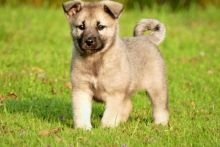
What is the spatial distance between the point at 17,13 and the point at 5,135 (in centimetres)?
1085

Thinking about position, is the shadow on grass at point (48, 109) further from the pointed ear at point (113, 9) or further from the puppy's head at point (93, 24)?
the pointed ear at point (113, 9)

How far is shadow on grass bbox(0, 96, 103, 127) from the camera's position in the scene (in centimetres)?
894

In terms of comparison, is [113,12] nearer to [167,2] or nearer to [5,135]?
[5,135]

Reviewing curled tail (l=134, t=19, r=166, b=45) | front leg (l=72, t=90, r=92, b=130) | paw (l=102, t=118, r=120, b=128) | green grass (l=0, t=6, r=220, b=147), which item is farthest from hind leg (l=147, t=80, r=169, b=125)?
front leg (l=72, t=90, r=92, b=130)

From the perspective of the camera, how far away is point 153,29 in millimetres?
9711

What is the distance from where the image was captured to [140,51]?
909 cm

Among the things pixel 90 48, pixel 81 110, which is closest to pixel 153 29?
pixel 90 48

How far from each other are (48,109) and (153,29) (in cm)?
172

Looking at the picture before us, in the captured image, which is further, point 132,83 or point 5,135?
point 132,83

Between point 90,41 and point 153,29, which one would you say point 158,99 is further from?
point 90,41

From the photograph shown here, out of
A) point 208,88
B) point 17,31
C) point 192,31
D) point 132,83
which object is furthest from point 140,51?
point 192,31

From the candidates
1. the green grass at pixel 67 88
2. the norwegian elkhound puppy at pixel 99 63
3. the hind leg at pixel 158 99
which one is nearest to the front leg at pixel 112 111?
the norwegian elkhound puppy at pixel 99 63

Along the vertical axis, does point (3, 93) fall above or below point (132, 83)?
below

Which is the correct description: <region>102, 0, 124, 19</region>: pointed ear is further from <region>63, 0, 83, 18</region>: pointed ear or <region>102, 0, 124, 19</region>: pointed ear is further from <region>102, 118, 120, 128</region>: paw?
<region>102, 118, 120, 128</region>: paw
